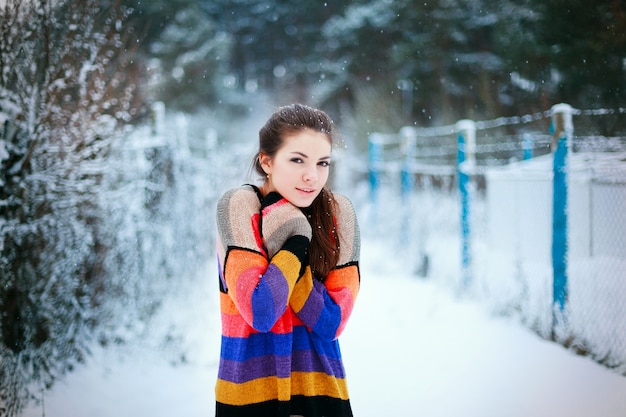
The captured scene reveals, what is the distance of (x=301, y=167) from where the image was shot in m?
1.58

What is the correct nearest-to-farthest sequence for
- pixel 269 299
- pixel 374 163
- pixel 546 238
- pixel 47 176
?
1. pixel 269 299
2. pixel 47 176
3. pixel 546 238
4. pixel 374 163

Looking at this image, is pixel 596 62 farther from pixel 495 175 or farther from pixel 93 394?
pixel 93 394

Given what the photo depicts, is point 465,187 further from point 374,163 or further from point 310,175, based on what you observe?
point 310,175

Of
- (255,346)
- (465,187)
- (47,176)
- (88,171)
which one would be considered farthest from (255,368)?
(465,187)

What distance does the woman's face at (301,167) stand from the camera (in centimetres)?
158

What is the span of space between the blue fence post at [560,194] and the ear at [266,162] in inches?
116

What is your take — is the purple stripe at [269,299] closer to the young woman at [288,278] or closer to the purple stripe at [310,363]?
the young woman at [288,278]

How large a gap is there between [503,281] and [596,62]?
625 centimetres

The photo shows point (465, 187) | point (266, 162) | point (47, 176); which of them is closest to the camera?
point (266, 162)

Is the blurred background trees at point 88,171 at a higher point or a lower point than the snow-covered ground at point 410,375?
higher

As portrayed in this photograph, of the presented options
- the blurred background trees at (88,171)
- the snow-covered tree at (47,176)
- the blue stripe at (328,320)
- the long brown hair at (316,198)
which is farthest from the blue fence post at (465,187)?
the blue stripe at (328,320)

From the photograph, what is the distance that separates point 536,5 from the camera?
1095cm

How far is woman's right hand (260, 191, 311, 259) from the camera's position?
151 cm

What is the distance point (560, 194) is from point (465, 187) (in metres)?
1.64
